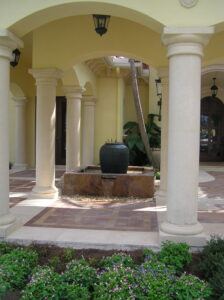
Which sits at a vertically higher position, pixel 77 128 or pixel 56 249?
pixel 77 128

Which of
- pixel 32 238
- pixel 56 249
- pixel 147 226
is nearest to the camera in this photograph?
pixel 56 249

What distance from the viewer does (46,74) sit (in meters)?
8.03

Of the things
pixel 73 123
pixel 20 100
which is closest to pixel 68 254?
pixel 73 123

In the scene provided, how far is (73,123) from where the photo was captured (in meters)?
11.2

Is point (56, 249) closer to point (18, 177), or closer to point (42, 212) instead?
point (42, 212)

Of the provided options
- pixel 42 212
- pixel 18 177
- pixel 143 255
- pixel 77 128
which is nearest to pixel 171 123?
pixel 143 255

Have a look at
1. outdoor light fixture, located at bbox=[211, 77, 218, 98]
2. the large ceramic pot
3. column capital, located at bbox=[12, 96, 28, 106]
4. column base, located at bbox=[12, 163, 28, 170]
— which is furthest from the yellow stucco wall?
outdoor light fixture, located at bbox=[211, 77, 218, 98]

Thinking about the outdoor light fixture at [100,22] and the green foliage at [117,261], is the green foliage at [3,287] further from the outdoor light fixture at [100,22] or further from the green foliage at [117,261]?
the outdoor light fixture at [100,22]

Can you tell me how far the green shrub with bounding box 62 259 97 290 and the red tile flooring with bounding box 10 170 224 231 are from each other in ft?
6.48

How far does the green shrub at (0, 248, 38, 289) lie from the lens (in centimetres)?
396

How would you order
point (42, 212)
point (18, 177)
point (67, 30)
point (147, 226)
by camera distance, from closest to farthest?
point (147, 226), point (42, 212), point (67, 30), point (18, 177)

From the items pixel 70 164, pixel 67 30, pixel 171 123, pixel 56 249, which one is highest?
pixel 67 30

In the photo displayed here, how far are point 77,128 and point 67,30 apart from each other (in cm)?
382

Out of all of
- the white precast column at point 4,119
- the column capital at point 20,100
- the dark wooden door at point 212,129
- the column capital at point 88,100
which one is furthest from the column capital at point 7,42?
the dark wooden door at point 212,129
